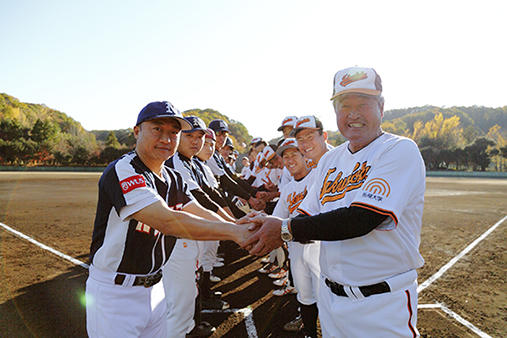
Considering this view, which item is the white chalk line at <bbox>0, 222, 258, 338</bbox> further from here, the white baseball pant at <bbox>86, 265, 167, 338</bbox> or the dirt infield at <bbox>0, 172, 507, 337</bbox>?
the white baseball pant at <bbox>86, 265, 167, 338</bbox>

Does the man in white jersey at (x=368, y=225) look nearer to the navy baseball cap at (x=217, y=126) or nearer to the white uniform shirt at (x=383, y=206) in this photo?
the white uniform shirt at (x=383, y=206)

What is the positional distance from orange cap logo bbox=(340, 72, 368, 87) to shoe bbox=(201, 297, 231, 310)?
3648mm

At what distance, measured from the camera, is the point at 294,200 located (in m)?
3.85

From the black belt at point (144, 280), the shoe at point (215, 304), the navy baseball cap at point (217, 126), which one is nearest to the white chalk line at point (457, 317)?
the shoe at point (215, 304)

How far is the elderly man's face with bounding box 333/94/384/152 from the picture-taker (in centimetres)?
202

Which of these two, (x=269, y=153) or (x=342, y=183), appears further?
(x=269, y=153)

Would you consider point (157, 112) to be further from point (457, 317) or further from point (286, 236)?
point (457, 317)

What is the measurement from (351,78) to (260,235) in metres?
1.36

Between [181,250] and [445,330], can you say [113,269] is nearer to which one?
[181,250]

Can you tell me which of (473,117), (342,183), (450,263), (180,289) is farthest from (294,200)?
(473,117)

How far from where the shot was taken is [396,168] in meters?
1.75

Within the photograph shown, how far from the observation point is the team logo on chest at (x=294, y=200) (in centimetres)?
378

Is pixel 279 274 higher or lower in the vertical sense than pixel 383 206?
lower

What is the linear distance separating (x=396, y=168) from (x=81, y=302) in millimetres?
4929
